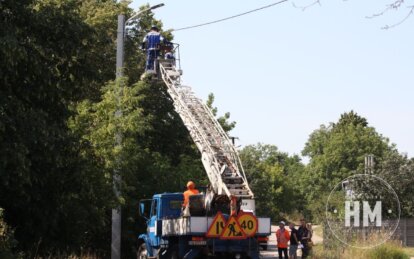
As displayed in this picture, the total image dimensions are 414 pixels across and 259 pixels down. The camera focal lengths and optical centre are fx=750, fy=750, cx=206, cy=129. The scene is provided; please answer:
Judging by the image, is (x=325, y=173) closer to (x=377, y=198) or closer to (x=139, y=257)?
(x=377, y=198)

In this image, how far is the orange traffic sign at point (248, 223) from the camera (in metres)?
18.1

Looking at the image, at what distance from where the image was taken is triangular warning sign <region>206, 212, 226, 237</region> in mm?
17969

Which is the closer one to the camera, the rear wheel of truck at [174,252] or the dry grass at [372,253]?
the rear wheel of truck at [174,252]

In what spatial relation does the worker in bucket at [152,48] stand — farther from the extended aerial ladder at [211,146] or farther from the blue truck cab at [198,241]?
the blue truck cab at [198,241]

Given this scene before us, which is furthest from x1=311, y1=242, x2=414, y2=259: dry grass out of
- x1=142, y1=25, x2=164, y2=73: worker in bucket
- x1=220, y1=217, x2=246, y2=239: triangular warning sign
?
x1=142, y1=25, x2=164, y2=73: worker in bucket

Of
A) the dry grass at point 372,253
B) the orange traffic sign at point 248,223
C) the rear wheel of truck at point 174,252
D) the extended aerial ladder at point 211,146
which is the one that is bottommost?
the dry grass at point 372,253

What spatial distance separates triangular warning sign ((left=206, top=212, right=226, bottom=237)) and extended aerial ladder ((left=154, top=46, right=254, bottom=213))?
2.17ft

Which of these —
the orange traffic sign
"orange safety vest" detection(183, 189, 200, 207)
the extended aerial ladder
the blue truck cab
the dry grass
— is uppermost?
the extended aerial ladder

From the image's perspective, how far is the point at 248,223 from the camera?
18203 mm

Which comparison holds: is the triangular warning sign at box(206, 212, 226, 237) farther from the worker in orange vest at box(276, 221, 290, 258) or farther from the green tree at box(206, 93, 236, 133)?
the green tree at box(206, 93, 236, 133)

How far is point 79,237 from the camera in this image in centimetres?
2141

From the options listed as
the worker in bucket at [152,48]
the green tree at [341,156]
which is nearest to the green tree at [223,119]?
the worker in bucket at [152,48]

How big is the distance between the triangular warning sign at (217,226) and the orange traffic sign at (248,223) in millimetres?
427

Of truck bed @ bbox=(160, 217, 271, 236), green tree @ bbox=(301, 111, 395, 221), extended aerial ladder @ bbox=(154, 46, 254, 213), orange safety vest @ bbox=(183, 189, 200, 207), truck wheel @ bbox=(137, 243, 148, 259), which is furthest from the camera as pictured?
green tree @ bbox=(301, 111, 395, 221)
